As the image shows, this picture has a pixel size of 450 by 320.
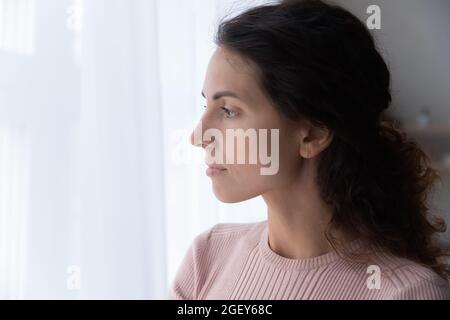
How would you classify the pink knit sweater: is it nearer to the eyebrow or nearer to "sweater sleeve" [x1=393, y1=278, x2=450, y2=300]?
"sweater sleeve" [x1=393, y1=278, x2=450, y2=300]

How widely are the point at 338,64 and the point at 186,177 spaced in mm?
500

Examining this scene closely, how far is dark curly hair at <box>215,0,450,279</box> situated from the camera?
64cm

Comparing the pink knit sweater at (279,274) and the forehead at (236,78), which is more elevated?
the forehead at (236,78)

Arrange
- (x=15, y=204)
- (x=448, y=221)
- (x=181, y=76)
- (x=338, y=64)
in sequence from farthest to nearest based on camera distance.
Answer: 1. (x=181, y=76)
2. (x=448, y=221)
3. (x=15, y=204)
4. (x=338, y=64)

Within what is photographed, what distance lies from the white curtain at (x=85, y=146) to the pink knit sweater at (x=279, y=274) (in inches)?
5.2

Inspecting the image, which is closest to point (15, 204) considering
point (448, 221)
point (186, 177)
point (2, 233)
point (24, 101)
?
point (2, 233)

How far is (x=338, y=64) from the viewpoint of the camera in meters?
0.64

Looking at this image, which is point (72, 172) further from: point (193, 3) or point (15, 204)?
point (193, 3)

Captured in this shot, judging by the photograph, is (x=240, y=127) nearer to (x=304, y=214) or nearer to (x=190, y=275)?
(x=304, y=214)

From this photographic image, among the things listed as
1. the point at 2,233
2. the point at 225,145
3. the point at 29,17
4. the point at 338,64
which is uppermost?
the point at 29,17

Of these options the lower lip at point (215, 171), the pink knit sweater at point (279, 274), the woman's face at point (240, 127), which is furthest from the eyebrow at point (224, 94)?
the pink knit sweater at point (279, 274)

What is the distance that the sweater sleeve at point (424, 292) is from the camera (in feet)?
1.96

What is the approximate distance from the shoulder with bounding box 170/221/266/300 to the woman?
66 millimetres

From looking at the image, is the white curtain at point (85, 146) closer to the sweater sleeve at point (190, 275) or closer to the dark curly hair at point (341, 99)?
the sweater sleeve at point (190, 275)
